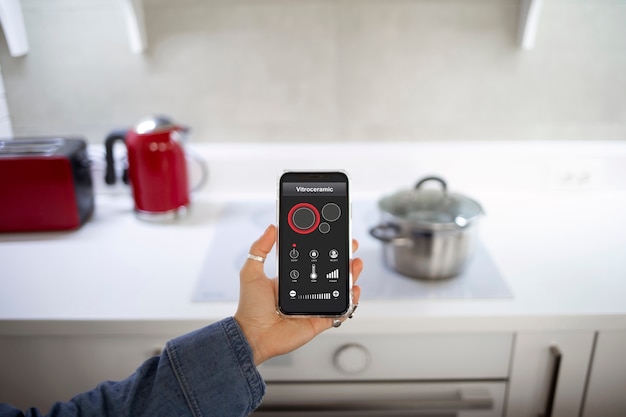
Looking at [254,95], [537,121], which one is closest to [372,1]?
[254,95]

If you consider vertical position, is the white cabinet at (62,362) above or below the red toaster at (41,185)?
below

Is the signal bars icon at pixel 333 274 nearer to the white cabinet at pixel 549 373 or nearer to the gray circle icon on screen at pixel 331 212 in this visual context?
the gray circle icon on screen at pixel 331 212

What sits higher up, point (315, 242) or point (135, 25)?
point (135, 25)

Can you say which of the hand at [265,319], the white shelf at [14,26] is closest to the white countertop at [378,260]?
the hand at [265,319]

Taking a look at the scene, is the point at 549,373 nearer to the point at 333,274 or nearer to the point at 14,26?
the point at 333,274

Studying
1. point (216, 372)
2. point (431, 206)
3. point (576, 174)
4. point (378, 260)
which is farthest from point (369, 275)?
point (576, 174)

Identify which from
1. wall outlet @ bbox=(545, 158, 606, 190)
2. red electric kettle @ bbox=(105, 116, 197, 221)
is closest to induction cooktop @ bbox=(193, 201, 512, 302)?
red electric kettle @ bbox=(105, 116, 197, 221)

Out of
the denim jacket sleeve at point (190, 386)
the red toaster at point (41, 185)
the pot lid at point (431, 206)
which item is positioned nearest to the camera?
the denim jacket sleeve at point (190, 386)

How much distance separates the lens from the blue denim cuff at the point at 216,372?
70 centimetres

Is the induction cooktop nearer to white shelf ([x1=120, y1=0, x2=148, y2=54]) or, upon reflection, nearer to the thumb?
the thumb

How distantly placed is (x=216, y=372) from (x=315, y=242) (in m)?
0.20

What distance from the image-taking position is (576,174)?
141 centimetres

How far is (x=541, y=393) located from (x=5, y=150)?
115 cm

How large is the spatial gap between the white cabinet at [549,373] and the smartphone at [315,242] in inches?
15.9
